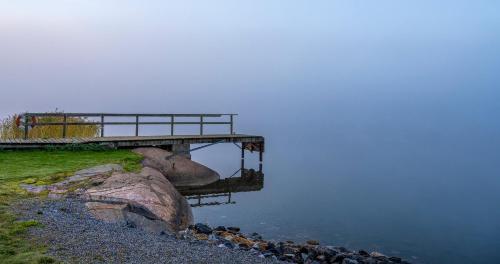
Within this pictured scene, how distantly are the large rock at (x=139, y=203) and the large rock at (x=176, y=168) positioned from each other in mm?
4245

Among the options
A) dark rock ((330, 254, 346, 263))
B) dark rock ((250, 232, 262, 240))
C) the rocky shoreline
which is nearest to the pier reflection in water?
the rocky shoreline

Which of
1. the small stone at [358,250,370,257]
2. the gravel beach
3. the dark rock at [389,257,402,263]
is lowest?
the dark rock at [389,257,402,263]

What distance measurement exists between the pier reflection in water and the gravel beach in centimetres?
817

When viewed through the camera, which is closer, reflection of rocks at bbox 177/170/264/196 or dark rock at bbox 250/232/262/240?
dark rock at bbox 250/232/262/240

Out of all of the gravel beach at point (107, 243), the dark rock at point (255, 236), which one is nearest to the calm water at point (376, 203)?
the dark rock at point (255, 236)

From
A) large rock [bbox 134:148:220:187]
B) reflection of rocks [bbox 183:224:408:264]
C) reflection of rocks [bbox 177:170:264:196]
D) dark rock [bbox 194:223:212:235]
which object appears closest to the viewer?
reflection of rocks [bbox 183:224:408:264]

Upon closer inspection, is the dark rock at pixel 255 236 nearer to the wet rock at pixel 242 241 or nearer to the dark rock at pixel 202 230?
the wet rock at pixel 242 241

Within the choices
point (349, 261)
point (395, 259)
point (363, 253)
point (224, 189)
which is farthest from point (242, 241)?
point (224, 189)

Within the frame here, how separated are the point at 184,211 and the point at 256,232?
2144 millimetres

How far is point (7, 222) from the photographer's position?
26.6 feet

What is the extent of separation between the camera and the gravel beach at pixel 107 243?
6.84 meters

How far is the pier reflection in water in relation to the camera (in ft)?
58.6

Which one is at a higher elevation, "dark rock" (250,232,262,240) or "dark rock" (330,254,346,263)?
"dark rock" (330,254,346,263)

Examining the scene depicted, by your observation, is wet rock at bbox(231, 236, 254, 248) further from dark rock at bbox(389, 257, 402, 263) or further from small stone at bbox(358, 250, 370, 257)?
dark rock at bbox(389, 257, 402, 263)
